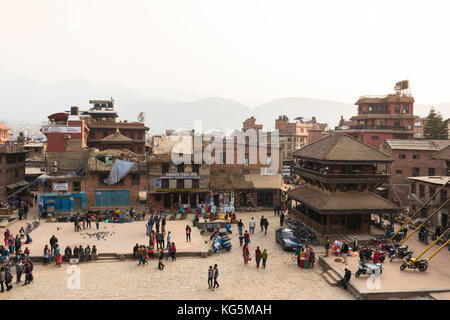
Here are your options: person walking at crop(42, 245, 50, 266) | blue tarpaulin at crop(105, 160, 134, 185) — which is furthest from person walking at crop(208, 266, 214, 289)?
blue tarpaulin at crop(105, 160, 134, 185)

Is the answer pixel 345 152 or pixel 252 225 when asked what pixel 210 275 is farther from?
pixel 345 152

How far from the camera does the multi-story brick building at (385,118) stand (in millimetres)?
67938

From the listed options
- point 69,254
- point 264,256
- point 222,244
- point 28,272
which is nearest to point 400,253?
point 264,256

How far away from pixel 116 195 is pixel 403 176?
41.3 metres

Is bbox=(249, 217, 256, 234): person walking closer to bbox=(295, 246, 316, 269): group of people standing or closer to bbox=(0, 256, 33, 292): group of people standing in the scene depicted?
bbox=(295, 246, 316, 269): group of people standing

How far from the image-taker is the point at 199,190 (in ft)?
149

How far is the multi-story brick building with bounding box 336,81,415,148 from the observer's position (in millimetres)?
67938

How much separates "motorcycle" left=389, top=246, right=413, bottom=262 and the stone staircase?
5.07 m

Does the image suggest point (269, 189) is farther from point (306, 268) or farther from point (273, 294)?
point (273, 294)

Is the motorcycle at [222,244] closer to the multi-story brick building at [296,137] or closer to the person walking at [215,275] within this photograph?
the person walking at [215,275]

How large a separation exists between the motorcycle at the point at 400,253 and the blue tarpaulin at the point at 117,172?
102ft

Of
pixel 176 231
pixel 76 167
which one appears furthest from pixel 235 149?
pixel 76 167

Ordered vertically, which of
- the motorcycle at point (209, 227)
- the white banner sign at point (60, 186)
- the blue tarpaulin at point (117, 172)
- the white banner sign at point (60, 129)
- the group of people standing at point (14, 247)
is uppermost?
the white banner sign at point (60, 129)

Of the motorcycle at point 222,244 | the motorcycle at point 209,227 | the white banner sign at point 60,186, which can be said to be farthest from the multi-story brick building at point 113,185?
the motorcycle at point 222,244
